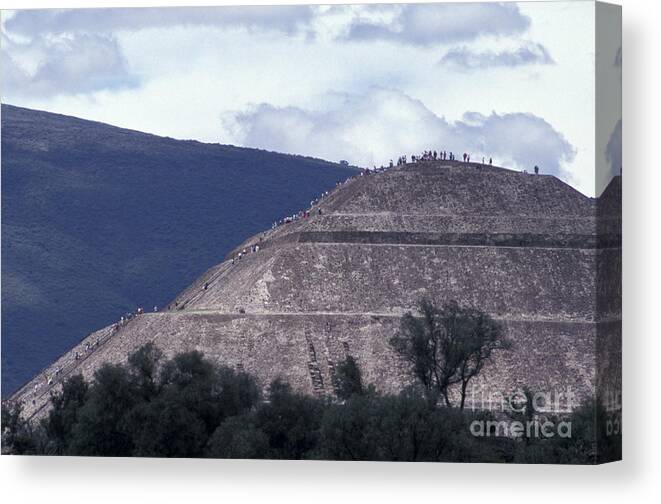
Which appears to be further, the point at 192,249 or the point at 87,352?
the point at 192,249

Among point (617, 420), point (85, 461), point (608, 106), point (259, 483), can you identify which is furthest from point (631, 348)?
point (85, 461)

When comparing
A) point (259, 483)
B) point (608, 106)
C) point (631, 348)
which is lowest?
point (259, 483)

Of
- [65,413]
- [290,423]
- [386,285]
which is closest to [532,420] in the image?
[290,423]

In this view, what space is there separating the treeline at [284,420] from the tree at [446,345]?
4cm

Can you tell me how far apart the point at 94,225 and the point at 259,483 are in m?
57.1

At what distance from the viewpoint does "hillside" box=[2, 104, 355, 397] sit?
8125 cm

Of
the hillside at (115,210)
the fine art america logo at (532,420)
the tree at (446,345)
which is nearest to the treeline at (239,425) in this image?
the fine art america logo at (532,420)

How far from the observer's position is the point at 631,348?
4012cm

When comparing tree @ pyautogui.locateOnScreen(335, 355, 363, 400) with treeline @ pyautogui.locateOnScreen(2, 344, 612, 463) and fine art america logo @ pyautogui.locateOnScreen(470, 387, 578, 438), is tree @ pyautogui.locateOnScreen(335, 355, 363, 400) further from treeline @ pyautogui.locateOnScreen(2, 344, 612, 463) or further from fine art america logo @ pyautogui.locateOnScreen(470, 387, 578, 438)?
fine art america logo @ pyautogui.locateOnScreen(470, 387, 578, 438)

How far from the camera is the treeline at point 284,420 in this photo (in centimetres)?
4425

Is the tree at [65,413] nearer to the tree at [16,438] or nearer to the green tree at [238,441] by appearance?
the tree at [16,438]

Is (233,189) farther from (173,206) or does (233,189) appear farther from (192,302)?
(192,302)

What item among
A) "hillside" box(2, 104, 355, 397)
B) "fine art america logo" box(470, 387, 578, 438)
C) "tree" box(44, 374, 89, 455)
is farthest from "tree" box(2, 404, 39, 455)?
"hillside" box(2, 104, 355, 397)

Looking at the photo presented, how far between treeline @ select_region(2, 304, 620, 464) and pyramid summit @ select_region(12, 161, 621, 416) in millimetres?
5249
